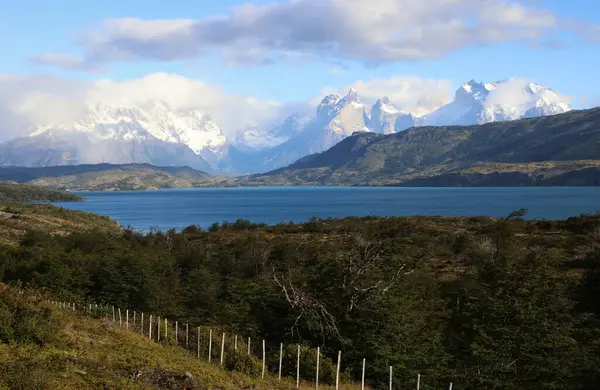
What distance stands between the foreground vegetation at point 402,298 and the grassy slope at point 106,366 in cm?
596

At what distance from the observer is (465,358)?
32.6 metres

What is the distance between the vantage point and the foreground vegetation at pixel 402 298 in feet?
98.2

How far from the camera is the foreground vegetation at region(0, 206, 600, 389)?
29922 mm

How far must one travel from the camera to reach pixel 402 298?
3512 cm

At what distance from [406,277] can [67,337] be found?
29.9 m

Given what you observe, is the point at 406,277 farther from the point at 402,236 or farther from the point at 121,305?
the point at 402,236

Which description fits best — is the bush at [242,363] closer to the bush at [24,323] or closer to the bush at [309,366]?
the bush at [309,366]

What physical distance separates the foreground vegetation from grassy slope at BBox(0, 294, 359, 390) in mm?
5956

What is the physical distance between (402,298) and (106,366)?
20198 mm

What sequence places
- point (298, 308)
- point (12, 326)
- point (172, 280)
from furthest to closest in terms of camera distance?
1. point (172, 280)
2. point (298, 308)
3. point (12, 326)

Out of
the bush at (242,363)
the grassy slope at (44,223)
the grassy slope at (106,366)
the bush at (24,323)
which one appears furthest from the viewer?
the grassy slope at (44,223)

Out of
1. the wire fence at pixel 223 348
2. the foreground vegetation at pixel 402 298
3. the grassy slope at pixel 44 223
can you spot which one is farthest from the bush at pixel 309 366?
the grassy slope at pixel 44 223

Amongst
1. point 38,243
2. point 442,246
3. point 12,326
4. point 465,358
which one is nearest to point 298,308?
point 465,358

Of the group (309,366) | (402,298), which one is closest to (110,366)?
A: (309,366)
